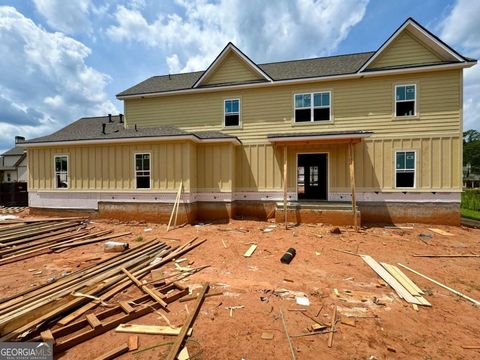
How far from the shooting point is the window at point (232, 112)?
40.8 feet

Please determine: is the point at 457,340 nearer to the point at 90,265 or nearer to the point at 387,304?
the point at 387,304

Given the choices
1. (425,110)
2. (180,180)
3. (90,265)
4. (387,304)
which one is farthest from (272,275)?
(425,110)

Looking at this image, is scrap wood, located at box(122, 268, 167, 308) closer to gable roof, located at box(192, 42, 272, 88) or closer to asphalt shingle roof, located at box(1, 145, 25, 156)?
gable roof, located at box(192, 42, 272, 88)

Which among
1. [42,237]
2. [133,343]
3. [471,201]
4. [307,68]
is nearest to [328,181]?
[307,68]

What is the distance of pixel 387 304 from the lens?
4047 millimetres

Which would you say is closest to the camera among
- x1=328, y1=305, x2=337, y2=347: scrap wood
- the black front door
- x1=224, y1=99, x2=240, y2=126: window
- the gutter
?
x1=328, y1=305, x2=337, y2=347: scrap wood

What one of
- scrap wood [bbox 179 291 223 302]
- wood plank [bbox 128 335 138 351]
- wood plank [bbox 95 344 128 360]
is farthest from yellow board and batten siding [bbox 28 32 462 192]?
wood plank [bbox 95 344 128 360]

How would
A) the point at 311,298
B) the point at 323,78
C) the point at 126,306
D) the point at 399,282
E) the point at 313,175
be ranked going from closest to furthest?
the point at 126,306 < the point at 311,298 < the point at 399,282 < the point at 323,78 < the point at 313,175

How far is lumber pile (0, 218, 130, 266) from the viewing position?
6828 mm

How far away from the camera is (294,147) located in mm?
11742

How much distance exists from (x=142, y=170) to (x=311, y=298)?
941 centimetres

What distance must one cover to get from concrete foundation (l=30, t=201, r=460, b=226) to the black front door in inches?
93.6

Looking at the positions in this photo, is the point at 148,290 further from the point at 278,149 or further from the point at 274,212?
the point at 278,149

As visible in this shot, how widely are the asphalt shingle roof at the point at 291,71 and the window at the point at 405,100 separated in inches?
89.6
